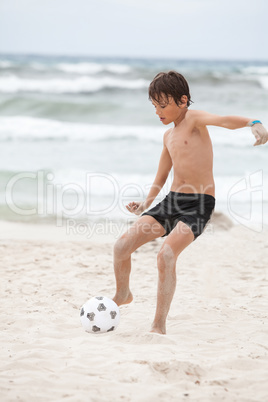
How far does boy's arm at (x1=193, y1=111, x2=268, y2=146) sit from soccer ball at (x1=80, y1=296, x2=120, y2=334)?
1593mm

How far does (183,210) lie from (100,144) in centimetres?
1095

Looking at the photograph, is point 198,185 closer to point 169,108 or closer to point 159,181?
point 159,181

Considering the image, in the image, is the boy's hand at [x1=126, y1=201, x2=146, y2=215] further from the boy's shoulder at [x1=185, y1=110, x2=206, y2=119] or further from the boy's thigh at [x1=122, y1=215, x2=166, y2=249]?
the boy's shoulder at [x1=185, y1=110, x2=206, y2=119]

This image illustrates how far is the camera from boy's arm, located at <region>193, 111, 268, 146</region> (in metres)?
3.55

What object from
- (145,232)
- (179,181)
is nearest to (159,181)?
(179,181)

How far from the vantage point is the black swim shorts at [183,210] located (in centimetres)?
406

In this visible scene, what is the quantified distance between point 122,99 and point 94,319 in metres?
18.2

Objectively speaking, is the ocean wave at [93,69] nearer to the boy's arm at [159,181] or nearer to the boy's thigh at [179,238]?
the boy's arm at [159,181]

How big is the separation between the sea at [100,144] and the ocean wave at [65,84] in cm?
5

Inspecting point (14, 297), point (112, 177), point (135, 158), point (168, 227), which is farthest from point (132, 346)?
point (135, 158)

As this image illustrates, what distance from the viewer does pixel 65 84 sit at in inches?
976

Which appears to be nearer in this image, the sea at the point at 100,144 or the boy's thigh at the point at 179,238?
the boy's thigh at the point at 179,238

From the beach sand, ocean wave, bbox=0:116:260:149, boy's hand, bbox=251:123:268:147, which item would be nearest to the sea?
ocean wave, bbox=0:116:260:149

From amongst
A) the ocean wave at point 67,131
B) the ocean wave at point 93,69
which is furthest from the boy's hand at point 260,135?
the ocean wave at point 93,69
